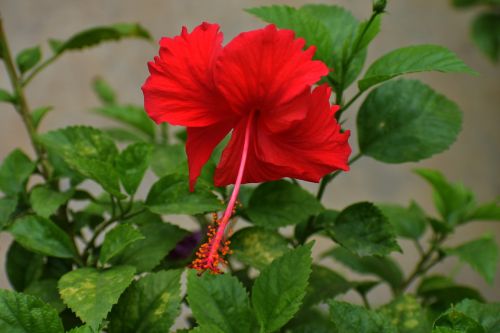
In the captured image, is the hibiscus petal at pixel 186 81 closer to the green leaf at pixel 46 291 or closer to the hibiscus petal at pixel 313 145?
the hibiscus petal at pixel 313 145

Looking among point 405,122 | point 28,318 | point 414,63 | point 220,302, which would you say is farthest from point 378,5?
point 28,318

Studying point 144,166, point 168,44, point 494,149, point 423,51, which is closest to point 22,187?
point 144,166

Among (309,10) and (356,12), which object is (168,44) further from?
(356,12)

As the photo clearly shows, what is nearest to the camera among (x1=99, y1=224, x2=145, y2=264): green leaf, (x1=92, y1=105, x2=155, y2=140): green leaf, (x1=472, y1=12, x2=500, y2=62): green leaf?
(x1=99, y1=224, x2=145, y2=264): green leaf

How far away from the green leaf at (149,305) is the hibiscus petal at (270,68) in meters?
0.18

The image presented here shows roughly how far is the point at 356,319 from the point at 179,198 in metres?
0.20

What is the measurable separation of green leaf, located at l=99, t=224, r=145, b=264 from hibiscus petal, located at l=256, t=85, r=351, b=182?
149mm

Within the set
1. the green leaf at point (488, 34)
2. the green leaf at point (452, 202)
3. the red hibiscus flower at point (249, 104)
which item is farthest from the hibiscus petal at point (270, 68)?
the green leaf at point (488, 34)

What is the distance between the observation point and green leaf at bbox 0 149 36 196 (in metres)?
0.74

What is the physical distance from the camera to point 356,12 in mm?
2143

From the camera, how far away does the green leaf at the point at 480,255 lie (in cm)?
84

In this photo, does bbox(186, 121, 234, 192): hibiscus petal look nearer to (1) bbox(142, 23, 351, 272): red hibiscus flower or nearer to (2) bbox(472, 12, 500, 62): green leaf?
(1) bbox(142, 23, 351, 272): red hibiscus flower

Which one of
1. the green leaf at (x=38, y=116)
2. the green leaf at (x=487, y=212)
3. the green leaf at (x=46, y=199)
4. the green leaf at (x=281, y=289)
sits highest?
the green leaf at (x=38, y=116)

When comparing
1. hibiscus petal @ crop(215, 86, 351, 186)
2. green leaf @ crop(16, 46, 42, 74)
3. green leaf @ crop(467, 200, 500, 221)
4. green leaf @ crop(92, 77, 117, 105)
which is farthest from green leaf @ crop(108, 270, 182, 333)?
green leaf @ crop(92, 77, 117, 105)
